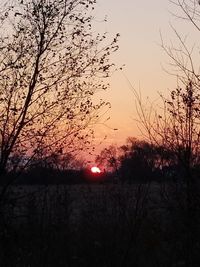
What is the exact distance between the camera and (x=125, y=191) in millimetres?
11328

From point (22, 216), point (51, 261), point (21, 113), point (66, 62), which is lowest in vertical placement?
point (51, 261)

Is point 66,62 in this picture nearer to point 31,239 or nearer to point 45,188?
point 45,188

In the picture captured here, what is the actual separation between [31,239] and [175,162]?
3057mm

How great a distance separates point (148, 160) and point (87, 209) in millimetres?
2527

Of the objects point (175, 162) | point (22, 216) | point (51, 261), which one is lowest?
point (51, 261)

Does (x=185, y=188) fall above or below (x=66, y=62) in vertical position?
below

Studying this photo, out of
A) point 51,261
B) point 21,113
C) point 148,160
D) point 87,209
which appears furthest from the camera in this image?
point 87,209

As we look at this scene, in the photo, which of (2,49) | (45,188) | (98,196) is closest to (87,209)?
(98,196)

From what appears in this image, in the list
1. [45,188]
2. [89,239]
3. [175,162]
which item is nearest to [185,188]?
[175,162]

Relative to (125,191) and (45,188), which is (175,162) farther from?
(45,188)

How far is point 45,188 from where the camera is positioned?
39.8 feet

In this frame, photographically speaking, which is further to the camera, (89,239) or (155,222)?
(155,222)

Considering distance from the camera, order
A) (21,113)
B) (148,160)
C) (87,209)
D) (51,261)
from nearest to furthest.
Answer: (51,261)
(148,160)
(21,113)
(87,209)

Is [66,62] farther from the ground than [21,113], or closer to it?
farther from the ground
